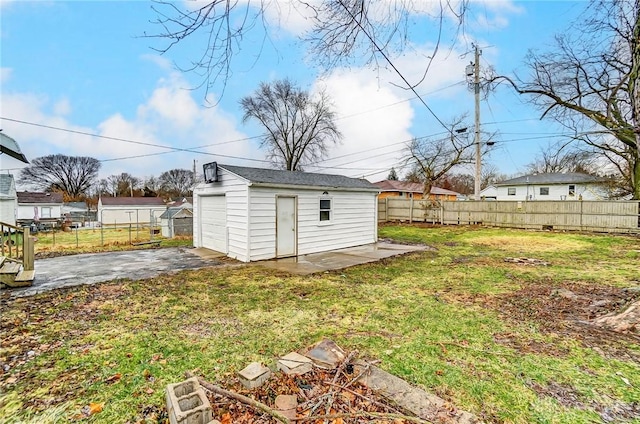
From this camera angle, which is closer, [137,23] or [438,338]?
[137,23]

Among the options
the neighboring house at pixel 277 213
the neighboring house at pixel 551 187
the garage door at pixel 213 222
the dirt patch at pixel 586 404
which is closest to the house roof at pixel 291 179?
the neighboring house at pixel 277 213

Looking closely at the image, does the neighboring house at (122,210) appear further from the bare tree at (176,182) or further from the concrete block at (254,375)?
the concrete block at (254,375)

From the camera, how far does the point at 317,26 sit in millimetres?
2389

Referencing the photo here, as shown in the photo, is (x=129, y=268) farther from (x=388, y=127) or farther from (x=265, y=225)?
(x=388, y=127)

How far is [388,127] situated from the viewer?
19.9 ft

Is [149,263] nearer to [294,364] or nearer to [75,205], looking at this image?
[294,364]

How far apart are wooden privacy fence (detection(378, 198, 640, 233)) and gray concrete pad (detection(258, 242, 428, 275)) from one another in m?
8.29

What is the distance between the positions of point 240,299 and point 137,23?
3.90 m

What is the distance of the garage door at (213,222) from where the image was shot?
356 inches

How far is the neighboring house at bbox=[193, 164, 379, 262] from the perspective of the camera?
7.98 m

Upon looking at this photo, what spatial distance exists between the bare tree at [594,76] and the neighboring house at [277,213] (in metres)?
5.52

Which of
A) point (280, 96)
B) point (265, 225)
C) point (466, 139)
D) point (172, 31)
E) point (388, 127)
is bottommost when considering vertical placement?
point (265, 225)

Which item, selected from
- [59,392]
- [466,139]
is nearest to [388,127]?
[59,392]

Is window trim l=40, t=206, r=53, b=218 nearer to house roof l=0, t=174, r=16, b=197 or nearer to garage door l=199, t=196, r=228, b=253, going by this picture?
house roof l=0, t=174, r=16, b=197
